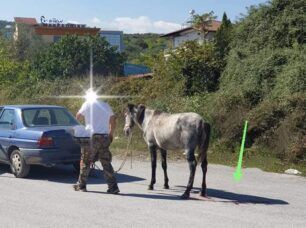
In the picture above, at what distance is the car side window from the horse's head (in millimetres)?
3032

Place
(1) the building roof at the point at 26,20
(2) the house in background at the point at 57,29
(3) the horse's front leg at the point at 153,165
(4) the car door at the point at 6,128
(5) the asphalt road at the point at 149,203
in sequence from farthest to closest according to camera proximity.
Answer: (1) the building roof at the point at 26,20 < (2) the house in background at the point at 57,29 < (4) the car door at the point at 6,128 < (3) the horse's front leg at the point at 153,165 < (5) the asphalt road at the point at 149,203

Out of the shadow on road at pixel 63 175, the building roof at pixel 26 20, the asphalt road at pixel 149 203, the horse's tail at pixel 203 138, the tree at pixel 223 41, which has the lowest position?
the shadow on road at pixel 63 175

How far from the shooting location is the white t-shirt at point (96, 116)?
10188 millimetres

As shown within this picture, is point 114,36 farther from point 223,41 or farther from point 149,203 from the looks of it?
point 149,203

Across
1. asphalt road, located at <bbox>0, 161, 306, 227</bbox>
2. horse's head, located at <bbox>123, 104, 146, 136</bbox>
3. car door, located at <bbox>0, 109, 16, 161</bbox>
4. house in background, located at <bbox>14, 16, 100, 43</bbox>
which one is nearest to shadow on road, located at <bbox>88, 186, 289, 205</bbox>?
asphalt road, located at <bbox>0, 161, 306, 227</bbox>

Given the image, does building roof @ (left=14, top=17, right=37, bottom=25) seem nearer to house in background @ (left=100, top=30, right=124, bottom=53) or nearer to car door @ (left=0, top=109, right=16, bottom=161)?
house in background @ (left=100, top=30, right=124, bottom=53)

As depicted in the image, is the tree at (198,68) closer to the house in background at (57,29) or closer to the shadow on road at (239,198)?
the shadow on road at (239,198)

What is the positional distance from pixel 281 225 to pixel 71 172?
265 inches

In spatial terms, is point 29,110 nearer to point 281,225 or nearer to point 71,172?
point 71,172

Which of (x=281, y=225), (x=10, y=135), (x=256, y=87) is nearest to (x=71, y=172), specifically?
(x=10, y=135)

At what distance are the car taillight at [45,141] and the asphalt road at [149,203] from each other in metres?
0.83

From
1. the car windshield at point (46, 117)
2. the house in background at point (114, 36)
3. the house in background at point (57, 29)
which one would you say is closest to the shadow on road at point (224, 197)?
the car windshield at point (46, 117)

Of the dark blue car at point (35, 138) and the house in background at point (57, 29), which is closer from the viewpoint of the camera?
the dark blue car at point (35, 138)

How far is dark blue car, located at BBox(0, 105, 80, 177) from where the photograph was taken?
1170 cm
